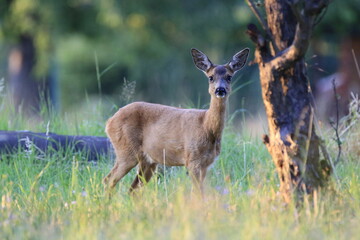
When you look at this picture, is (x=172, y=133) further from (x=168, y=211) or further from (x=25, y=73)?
(x=25, y=73)

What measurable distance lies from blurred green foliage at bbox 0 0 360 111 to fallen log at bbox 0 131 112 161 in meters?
6.55

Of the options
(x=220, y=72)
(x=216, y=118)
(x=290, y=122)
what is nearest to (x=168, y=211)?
(x=290, y=122)

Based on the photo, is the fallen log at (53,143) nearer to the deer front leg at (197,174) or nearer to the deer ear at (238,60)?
the deer front leg at (197,174)

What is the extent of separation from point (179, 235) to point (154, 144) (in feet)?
7.23

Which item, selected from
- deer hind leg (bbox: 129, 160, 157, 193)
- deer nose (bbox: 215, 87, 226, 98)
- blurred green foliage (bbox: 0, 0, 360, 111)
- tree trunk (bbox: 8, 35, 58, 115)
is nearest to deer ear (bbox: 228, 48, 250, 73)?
deer nose (bbox: 215, 87, 226, 98)

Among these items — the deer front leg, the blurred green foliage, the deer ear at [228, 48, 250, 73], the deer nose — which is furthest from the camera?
the blurred green foliage

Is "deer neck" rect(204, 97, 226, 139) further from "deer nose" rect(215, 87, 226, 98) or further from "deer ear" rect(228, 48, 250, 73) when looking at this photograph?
"deer ear" rect(228, 48, 250, 73)

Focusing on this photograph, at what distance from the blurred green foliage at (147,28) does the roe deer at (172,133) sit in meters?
7.33

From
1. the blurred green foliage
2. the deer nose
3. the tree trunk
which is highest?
the blurred green foliage

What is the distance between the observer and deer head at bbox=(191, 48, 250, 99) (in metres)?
6.30

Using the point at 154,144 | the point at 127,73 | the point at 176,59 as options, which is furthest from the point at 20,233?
the point at 127,73

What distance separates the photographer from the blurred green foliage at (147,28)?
16117 millimetres

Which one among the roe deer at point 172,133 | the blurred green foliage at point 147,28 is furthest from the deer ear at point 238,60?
the blurred green foliage at point 147,28

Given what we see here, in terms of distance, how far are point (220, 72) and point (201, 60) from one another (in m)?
0.30
